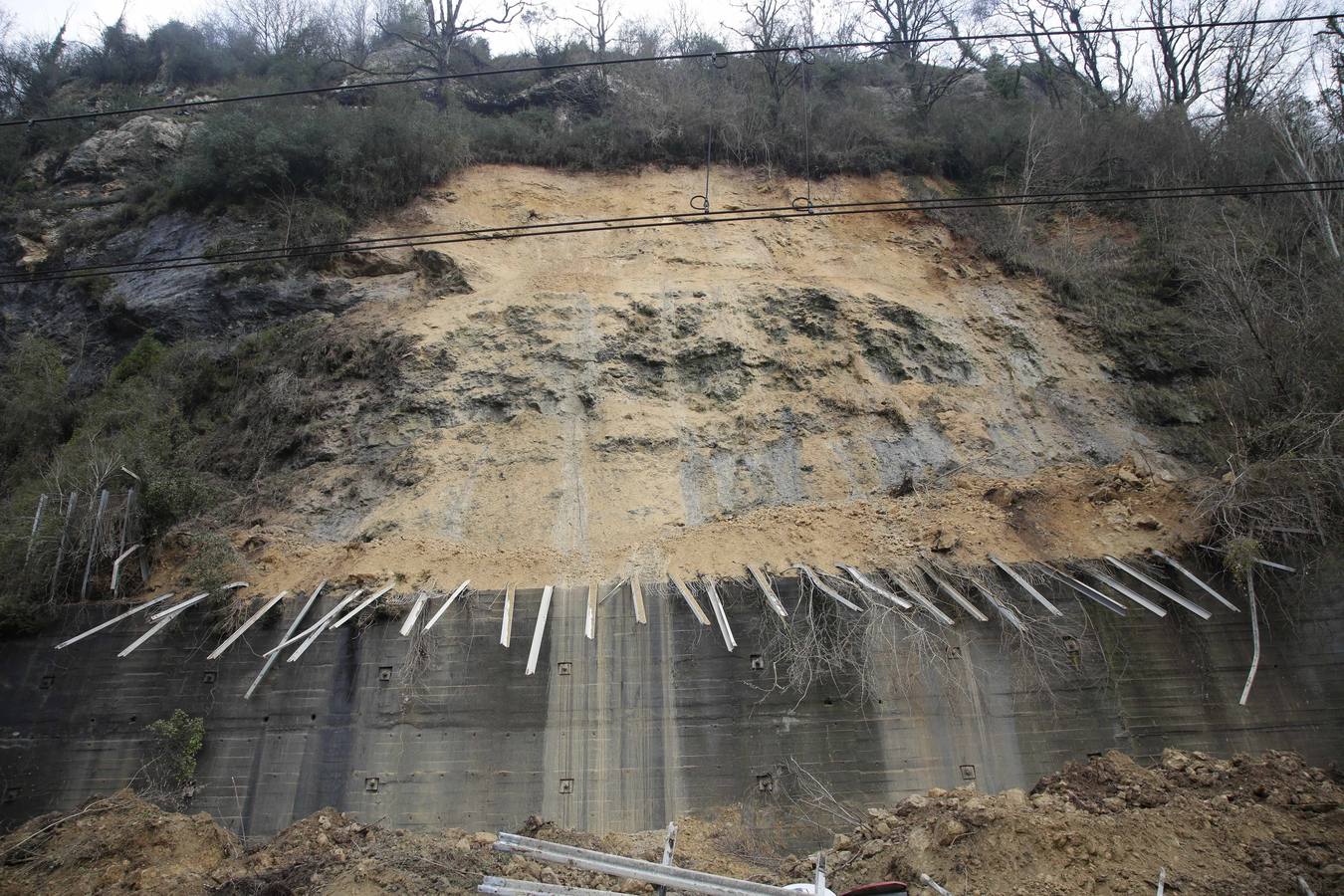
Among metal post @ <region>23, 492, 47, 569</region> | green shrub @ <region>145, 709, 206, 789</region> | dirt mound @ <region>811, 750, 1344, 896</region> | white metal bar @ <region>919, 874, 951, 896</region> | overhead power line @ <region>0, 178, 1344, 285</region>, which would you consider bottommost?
white metal bar @ <region>919, 874, 951, 896</region>

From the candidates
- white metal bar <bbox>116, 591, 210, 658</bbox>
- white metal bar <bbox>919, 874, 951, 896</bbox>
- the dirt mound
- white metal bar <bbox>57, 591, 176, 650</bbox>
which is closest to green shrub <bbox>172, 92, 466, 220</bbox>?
white metal bar <bbox>57, 591, 176, 650</bbox>

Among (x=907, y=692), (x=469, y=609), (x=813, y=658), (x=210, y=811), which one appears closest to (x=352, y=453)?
(x=469, y=609)

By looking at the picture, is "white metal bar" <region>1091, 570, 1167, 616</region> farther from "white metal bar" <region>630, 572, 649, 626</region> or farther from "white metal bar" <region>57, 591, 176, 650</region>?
"white metal bar" <region>57, 591, 176, 650</region>

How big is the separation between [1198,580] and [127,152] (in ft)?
93.6

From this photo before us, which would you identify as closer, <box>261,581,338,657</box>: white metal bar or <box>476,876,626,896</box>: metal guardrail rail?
<box>476,876,626,896</box>: metal guardrail rail

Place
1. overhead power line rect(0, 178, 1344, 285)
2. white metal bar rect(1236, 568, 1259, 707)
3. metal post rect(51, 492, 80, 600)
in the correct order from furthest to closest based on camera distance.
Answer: metal post rect(51, 492, 80, 600) → overhead power line rect(0, 178, 1344, 285) → white metal bar rect(1236, 568, 1259, 707)

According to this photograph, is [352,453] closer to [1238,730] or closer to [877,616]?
[877,616]

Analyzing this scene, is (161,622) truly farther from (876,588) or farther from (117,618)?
(876,588)

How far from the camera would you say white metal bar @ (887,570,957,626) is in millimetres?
12094

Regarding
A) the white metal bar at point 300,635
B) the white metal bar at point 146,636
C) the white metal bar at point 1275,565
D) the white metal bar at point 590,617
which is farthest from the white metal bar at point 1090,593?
the white metal bar at point 146,636

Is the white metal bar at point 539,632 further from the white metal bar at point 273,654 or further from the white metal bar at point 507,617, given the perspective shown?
the white metal bar at point 273,654

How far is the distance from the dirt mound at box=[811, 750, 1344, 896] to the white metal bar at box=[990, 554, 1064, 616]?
2.51 meters

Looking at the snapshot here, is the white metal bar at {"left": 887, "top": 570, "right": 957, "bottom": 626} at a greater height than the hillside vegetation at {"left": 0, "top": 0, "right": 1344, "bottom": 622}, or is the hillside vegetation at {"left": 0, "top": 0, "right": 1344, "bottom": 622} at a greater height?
the hillside vegetation at {"left": 0, "top": 0, "right": 1344, "bottom": 622}

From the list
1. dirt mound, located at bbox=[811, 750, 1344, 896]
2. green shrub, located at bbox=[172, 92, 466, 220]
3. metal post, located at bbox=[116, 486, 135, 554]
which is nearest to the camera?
dirt mound, located at bbox=[811, 750, 1344, 896]
